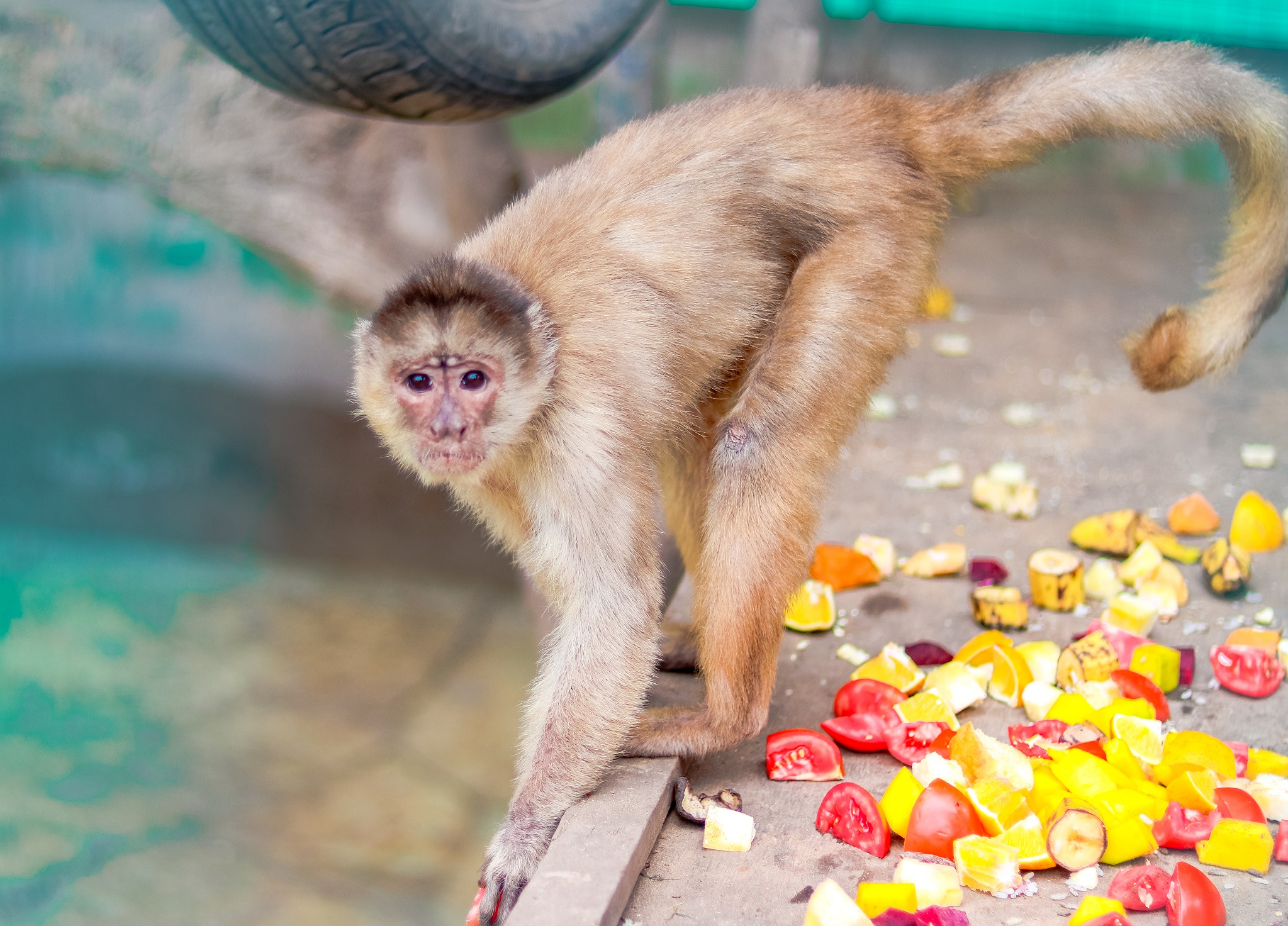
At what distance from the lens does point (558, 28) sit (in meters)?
3.60

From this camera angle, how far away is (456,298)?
2.72m

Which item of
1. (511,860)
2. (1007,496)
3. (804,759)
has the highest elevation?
(1007,496)

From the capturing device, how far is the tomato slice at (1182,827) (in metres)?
2.64

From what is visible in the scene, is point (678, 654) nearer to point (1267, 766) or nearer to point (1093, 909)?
point (1093, 909)

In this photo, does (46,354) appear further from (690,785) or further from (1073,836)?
(1073,836)

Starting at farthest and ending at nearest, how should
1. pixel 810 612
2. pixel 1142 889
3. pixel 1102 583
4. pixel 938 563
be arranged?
pixel 938 563 < pixel 1102 583 < pixel 810 612 < pixel 1142 889

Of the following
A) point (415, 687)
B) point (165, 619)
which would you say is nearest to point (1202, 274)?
point (415, 687)

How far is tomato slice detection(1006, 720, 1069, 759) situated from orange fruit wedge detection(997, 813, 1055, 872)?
15.5 inches

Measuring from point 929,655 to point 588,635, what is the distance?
4.09ft

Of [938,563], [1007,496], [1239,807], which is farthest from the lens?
[1007,496]

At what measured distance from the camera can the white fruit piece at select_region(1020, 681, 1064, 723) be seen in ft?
10.5

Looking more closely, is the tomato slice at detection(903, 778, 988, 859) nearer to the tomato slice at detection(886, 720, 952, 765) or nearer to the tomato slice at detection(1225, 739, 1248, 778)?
the tomato slice at detection(886, 720, 952, 765)

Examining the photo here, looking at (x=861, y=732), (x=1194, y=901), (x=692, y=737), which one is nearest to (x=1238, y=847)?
(x=1194, y=901)

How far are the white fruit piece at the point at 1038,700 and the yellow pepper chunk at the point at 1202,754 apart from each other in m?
0.35
